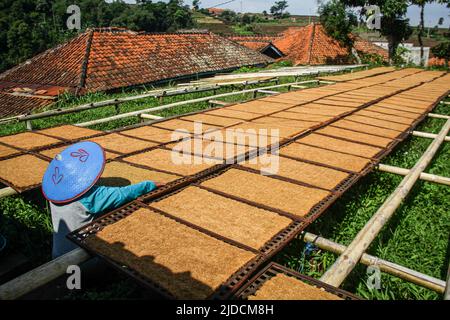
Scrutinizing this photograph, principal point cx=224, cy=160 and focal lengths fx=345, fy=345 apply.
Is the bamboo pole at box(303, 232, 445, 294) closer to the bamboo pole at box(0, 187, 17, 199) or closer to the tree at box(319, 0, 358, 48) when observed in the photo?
the bamboo pole at box(0, 187, 17, 199)

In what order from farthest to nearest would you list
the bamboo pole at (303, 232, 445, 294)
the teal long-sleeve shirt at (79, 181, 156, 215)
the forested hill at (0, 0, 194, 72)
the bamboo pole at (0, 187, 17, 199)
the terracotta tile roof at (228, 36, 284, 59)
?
the forested hill at (0, 0, 194, 72), the terracotta tile roof at (228, 36, 284, 59), the bamboo pole at (0, 187, 17, 199), the teal long-sleeve shirt at (79, 181, 156, 215), the bamboo pole at (303, 232, 445, 294)

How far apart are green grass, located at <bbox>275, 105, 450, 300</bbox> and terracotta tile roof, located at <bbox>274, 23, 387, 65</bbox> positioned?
2121cm

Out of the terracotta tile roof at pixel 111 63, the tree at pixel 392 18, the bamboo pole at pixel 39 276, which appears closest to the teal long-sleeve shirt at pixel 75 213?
the bamboo pole at pixel 39 276

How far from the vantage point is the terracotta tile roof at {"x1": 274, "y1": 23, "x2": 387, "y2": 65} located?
2494cm

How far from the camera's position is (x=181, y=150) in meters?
5.14

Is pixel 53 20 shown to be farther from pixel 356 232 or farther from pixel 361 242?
pixel 361 242

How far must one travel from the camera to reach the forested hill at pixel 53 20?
32.2 m

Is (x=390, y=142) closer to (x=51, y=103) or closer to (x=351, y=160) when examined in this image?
(x=351, y=160)

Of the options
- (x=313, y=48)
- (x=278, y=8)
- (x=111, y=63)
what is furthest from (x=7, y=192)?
(x=278, y=8)

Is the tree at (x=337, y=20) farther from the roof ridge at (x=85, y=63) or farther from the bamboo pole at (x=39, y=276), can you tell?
the bamboo pole at (x=39, y=276)

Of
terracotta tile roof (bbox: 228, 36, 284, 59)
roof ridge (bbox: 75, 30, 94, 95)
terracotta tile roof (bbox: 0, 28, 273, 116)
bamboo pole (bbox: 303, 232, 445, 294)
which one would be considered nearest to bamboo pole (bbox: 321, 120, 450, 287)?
bamboo pole (bbox: 303, 232, 445, 294)

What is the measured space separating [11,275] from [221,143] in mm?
3330

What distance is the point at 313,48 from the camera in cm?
2567

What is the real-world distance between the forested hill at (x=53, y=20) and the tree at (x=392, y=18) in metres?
28.3
